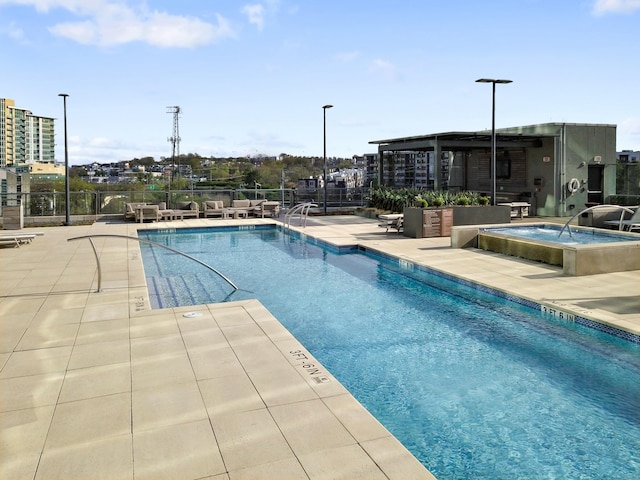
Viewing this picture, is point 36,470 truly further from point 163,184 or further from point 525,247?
point 163,184

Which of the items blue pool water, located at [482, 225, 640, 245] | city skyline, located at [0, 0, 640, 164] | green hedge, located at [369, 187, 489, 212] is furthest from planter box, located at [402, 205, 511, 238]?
city skyline, located at [0, 0, 640, 164]

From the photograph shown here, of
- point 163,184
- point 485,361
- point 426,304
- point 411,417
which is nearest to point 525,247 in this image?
point 426,304

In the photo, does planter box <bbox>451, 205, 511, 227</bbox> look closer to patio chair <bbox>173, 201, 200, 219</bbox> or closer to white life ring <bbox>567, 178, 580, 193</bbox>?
white life ring <bbox>567, 178, 580, 193</bbox>

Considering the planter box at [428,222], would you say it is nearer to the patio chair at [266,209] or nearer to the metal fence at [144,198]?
the patio chair at [266,209]

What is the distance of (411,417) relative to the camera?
4211 mm

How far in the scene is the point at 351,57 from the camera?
728 inches

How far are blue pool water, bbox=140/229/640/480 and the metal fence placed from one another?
1102 cm

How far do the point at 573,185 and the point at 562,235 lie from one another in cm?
808

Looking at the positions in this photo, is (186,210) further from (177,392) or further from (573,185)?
(177,392)

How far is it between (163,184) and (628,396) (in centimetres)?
2143

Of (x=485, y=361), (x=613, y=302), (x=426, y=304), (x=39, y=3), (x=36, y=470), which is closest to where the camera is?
(x=36, y=470)

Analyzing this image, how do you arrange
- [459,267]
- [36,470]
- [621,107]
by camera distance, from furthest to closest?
[621,107], [459,267], [36,470]

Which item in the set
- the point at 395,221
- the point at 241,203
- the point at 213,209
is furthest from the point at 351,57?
the point at 213,209

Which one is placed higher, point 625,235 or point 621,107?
point 621,107
